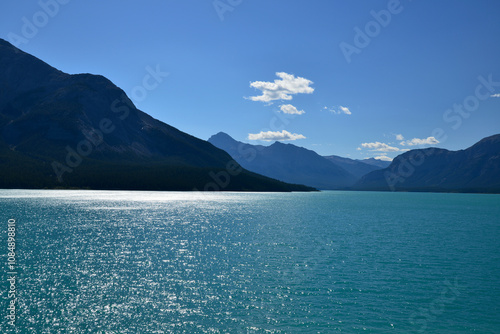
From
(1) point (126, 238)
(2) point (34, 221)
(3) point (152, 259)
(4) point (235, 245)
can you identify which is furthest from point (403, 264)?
(2) point (34, 221)

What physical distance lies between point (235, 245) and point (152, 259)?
69.0 ft

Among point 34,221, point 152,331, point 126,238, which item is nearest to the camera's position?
point 152,331

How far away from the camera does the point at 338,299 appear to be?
134 ft

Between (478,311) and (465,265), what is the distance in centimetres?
2455

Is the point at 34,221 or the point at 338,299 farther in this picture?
the point at 34,221

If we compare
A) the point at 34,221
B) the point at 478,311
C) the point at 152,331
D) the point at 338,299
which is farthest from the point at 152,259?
the point at 34,221

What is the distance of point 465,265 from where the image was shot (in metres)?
59.6

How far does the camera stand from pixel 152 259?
6066 cm

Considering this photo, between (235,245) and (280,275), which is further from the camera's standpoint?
(235,245)

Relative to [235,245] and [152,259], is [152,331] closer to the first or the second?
[152,259]

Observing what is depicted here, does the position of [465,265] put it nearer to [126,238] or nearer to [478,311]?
[478,311]

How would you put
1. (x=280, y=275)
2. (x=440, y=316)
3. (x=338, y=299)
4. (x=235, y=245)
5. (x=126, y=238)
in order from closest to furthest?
(x=440, y=316)
(x=338, y=299)
(x=280, y=275)
(x=235, y=245)
(x=126, y=238)

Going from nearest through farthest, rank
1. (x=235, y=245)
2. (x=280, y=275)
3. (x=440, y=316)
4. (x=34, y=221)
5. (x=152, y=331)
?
(x=152, y=331)
(x=440, y=316)
(x=280, y=275)
(x=235, y=245)
(x=34, y=221)

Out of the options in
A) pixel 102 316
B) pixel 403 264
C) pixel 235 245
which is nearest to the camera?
pixel 102 316
